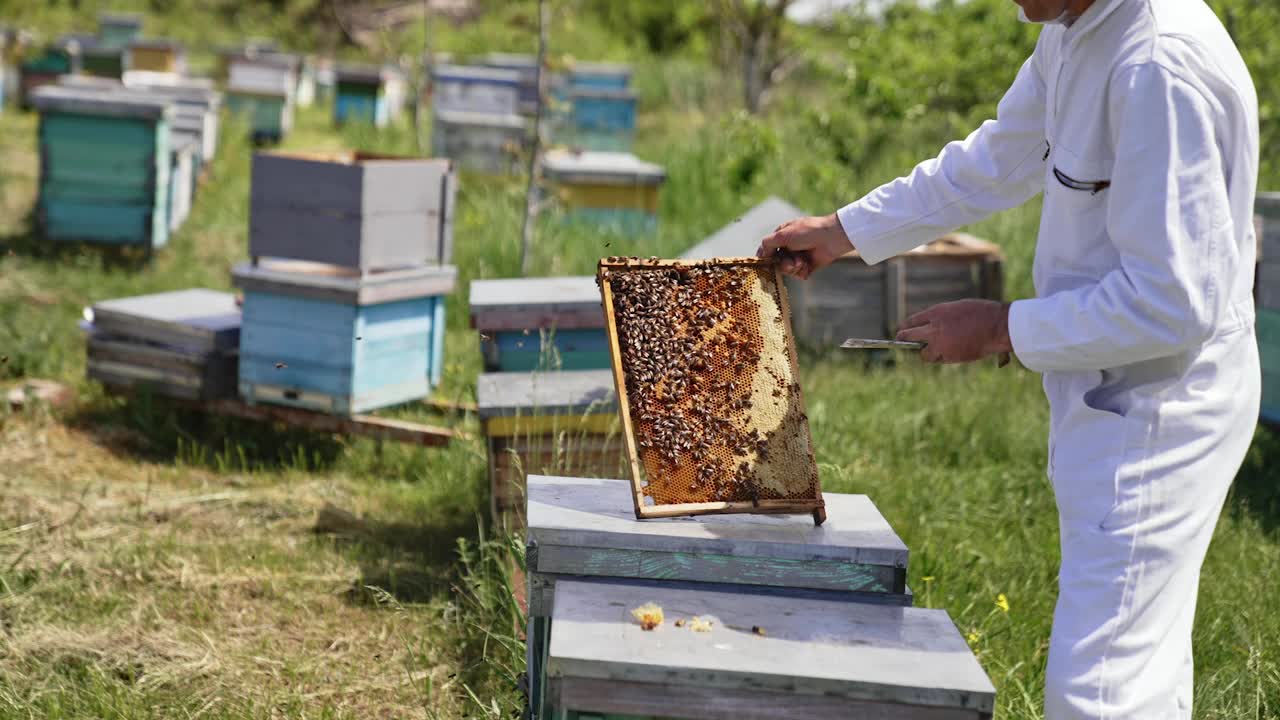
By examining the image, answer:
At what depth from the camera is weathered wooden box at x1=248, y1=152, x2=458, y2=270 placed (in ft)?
15.1

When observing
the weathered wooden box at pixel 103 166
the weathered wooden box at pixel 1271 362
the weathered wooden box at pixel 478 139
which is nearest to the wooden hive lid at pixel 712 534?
the weathered wooden box at pixel 1271 362

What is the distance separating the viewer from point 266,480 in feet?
15.7

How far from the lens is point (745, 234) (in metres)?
4.81

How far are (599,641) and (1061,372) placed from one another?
0.88m

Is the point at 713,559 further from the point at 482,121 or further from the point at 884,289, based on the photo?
the point at 482,121

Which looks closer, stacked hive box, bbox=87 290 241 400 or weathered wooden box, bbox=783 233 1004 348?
stacked hive box, bbox=87 290 241 400

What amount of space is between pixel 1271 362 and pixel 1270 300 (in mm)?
240

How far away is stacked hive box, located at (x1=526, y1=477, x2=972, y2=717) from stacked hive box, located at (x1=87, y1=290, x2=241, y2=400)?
289cm

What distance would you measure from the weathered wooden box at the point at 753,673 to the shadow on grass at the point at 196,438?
3.22 m

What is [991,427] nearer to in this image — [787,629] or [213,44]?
[787,629]

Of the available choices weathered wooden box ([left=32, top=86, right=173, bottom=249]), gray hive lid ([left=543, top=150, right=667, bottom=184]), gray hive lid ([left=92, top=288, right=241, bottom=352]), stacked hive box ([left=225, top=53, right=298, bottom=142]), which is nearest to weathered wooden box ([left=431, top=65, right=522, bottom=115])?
stacked hive box ([left=225, top=53, right=298, bottom=142])

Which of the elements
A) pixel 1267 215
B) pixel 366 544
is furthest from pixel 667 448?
pixel 1267 215

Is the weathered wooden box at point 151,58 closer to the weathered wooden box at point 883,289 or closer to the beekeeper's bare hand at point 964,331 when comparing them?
the weathered wooden box at point 883,289

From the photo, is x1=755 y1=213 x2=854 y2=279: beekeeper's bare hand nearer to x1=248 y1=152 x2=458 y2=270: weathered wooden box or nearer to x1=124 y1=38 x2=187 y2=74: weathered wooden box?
x1=248 y1=152 x2=458 y2=270: weathered wooden box
